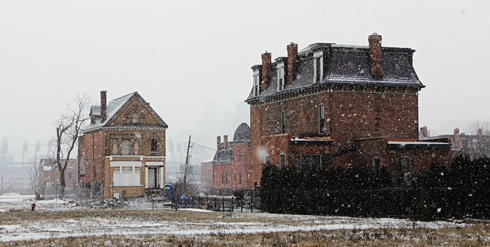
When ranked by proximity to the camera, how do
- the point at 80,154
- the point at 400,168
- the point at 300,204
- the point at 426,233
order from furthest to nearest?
1. the point at 80,154
2. the point at 400,168
3. the point at 300,204
4. the point at 426,233

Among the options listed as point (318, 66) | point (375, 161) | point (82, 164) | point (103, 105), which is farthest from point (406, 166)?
point (82, 164)

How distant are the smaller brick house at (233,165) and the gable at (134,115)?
15.8m

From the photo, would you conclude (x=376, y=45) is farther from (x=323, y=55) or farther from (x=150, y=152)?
(x=150, y=152)

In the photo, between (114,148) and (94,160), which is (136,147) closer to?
(114,148)

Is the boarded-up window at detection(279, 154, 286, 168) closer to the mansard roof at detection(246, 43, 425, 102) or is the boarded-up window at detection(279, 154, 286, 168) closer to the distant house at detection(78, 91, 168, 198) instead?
the mansard roof at detection(246, 43, 425, 102)

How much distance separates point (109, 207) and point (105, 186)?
1487 centimetres

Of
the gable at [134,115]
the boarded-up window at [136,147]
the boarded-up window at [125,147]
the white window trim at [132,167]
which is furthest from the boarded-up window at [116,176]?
the gable at [134,115]

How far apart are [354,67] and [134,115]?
1112 inches

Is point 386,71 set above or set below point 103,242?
above

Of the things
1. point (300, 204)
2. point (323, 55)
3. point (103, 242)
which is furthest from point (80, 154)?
point (103, 242)

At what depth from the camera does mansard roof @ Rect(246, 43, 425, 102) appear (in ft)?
130

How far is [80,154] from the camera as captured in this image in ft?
228

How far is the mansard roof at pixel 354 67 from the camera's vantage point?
3972 centimetres

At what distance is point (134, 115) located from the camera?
6006 cm
